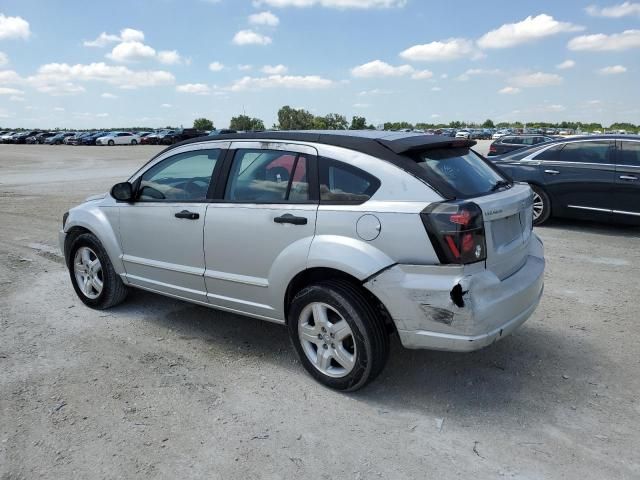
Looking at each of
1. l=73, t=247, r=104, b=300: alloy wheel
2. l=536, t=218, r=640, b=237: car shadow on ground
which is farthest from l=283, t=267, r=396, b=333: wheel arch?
l=536, t=218, r=640, b=237: car shadow on ground

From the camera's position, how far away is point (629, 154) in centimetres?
829

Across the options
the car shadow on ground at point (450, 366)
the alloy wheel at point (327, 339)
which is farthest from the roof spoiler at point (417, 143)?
the car shadow on ground at point (450, 366)

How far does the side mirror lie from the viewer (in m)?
4.61

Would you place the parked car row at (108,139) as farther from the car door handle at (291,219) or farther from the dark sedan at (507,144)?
the car door handle at (291,219)

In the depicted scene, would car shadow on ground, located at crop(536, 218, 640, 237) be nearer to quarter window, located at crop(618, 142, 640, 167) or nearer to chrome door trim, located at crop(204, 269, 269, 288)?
quarter window, located at crop(618, 142, 640, 167)

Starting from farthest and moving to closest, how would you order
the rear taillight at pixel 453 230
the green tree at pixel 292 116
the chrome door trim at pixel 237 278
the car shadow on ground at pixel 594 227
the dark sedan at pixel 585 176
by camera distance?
the green tree at pixel 292 116, the car shadow on ground at pixel 594 227, the dark sedan at pixel 585 176, the chrome door trim at pixel 237 278, the rear taillight at pixel 453 230

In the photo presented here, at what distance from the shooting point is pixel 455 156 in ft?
12.3

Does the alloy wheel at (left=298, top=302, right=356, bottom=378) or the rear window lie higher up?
the rear window

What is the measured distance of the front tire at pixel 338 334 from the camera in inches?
130

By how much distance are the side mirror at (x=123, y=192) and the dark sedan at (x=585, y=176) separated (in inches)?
240

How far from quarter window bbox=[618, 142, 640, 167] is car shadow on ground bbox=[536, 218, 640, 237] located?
1088mm

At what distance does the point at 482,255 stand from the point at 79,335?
3365 mm

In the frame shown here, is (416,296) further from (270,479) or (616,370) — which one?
(616,370)

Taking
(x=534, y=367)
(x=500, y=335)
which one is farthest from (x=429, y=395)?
(x=534, y=367)
